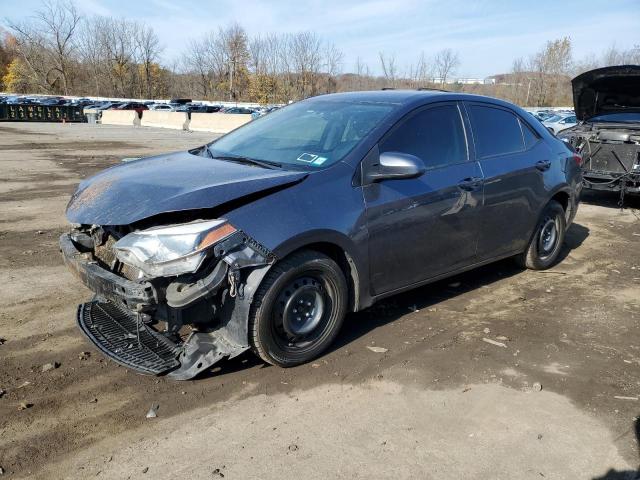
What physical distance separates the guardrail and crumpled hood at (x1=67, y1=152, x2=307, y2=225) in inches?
1522

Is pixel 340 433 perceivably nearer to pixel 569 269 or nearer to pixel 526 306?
pixel 526 306

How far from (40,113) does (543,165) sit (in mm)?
40785

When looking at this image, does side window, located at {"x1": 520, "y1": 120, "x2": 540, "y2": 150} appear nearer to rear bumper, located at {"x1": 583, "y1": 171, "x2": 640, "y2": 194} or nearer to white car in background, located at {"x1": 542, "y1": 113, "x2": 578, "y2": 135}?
rear bumper, located at {"x1": 583, "y1": 171, "x2": 640, "y2": 194}

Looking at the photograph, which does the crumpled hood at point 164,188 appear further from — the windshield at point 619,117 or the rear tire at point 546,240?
the windshield at point 619,117

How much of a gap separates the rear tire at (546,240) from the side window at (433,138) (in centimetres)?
164

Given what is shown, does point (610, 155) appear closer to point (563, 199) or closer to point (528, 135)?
point (563, 199)

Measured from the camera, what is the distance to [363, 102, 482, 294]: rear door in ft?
12.5

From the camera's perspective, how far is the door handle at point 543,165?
17.1ft

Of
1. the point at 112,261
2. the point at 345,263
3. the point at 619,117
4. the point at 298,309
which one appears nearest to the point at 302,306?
the point at 298,309

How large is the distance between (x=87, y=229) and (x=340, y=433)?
91.9 inches

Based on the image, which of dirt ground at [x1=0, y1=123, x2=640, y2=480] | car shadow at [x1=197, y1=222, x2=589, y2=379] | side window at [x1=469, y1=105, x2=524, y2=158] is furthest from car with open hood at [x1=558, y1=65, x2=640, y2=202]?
side window at [x1=469, y1=105, x2=524, y2=158]

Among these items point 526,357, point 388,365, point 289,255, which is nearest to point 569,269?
point 526,357

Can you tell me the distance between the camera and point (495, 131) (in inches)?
192

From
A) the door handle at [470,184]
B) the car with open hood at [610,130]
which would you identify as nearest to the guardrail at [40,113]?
the car with open hood at [610,130]
